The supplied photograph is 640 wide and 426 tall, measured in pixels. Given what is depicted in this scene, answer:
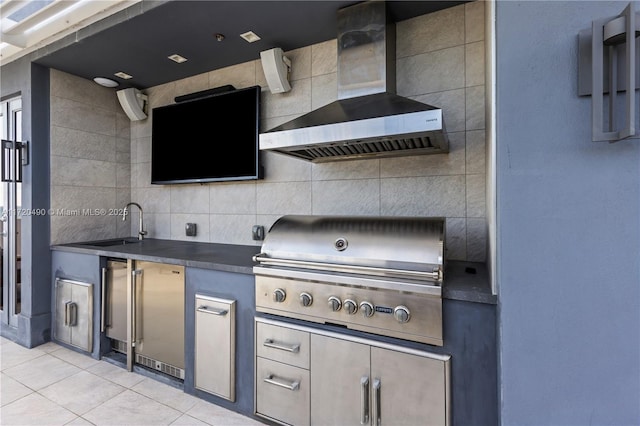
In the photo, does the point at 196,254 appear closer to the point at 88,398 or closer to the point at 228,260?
the point at 228,260

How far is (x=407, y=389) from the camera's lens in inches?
53.1

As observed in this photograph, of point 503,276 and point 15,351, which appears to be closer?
point 503,276

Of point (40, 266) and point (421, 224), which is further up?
point (421, 224)

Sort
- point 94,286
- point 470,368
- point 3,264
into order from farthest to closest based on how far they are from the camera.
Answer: point 3,264 → point 94,286 → point 470,368

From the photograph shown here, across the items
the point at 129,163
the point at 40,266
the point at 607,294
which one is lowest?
the point at 40,266

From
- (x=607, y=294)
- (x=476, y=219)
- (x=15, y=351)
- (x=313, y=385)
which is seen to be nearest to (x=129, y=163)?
(x=15, y=351)

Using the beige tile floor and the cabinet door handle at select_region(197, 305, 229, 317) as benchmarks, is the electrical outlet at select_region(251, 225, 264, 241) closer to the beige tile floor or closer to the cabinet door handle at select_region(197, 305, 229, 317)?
the cabinet door handle at select_region(197, 305, 229, 317)

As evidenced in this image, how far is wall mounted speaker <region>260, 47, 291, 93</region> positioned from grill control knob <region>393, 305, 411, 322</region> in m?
1.85

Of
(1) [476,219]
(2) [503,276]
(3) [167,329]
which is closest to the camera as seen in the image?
(2) [503,276]

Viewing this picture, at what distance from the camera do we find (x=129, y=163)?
11.0 feet

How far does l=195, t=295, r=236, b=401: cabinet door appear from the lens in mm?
1806

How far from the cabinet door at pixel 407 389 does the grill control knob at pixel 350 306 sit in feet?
0.62

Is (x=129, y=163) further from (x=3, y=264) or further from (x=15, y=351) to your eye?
(x=15, y=351)

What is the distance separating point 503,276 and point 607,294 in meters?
0.25
